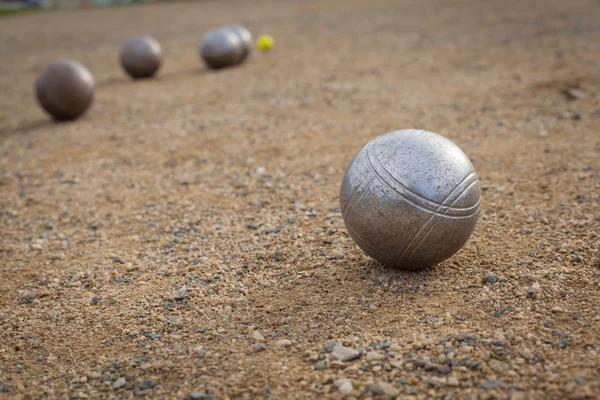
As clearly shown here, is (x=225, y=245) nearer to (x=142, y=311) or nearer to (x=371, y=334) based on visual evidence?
(x=142, y=311)

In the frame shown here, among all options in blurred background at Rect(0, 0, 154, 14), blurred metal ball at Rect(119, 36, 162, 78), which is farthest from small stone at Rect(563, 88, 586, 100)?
blurred background at Rect(0, 0, 154, 14)

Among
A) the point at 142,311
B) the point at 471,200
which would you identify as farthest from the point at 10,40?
the point at 471,200

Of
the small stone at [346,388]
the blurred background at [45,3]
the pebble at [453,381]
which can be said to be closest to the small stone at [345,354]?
the small stone at [346,388]

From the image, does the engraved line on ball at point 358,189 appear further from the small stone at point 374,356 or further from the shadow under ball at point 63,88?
the shadow under ball at point 63,88

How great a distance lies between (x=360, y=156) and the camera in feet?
16.4

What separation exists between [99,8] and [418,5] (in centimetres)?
1846

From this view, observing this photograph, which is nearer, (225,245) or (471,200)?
(471,200)

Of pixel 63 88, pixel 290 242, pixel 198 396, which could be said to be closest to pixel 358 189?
pixel 290 242

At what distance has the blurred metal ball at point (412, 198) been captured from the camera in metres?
4.66

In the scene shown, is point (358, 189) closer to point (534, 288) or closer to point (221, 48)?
point (534, 288)

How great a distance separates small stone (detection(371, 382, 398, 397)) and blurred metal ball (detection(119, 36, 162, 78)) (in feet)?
37.5

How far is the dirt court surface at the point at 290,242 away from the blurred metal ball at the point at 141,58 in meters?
0.40

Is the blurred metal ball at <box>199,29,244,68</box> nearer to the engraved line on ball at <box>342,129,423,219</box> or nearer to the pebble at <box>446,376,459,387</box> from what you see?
the engraved line on ball at <box>342,129,423,219</box>

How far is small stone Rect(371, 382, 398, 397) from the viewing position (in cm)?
381
